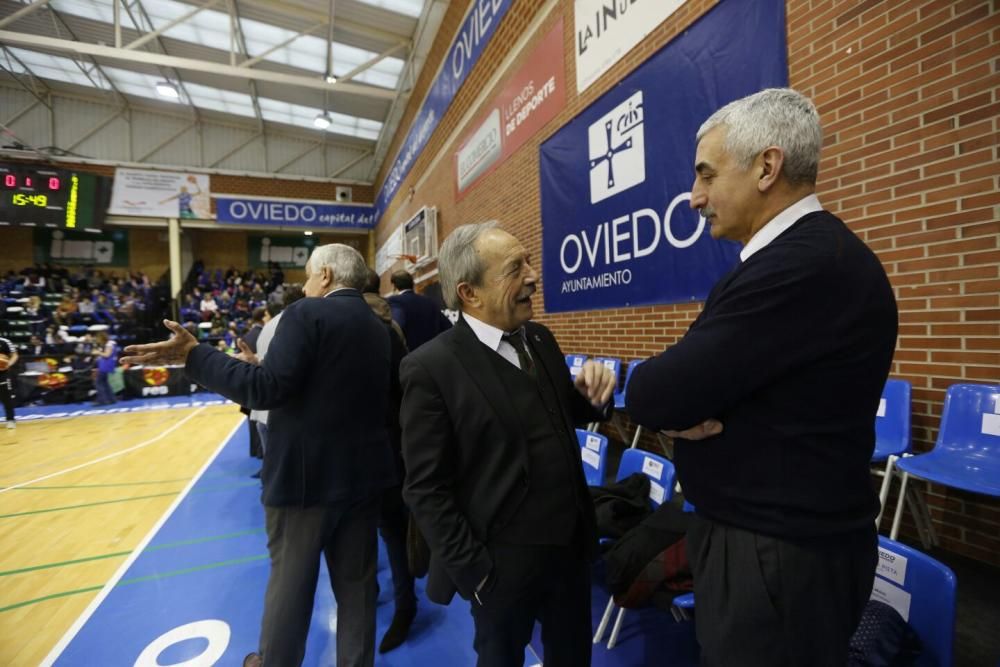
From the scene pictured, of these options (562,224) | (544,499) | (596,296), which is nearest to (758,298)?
(544,499)

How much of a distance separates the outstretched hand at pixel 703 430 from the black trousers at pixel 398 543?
160 cm

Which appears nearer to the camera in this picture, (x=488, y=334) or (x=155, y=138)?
(x=488, y=334)

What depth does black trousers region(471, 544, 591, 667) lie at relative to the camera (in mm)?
1121

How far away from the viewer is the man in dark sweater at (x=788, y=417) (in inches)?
30.5

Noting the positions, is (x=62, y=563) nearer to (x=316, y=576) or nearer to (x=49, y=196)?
(x=316, y=576)

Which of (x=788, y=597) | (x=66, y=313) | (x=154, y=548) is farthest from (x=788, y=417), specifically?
(x=66, y=313)

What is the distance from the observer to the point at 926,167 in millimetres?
2053

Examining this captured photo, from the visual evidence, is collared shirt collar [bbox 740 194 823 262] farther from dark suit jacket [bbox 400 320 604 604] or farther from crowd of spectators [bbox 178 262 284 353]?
crowd of spectators [bbox 178 262 284 353]

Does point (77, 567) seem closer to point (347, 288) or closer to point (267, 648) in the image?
point (267, 648)

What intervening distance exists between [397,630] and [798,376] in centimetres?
211

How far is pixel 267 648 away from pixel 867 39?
363 cm

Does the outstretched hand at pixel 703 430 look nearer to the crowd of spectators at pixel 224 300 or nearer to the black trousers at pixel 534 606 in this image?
the black trousers at pixel 534 606

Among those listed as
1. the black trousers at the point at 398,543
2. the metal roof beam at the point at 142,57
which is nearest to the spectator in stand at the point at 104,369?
the metal roof beam at the point at 142,57

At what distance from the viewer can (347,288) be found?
1.69m
